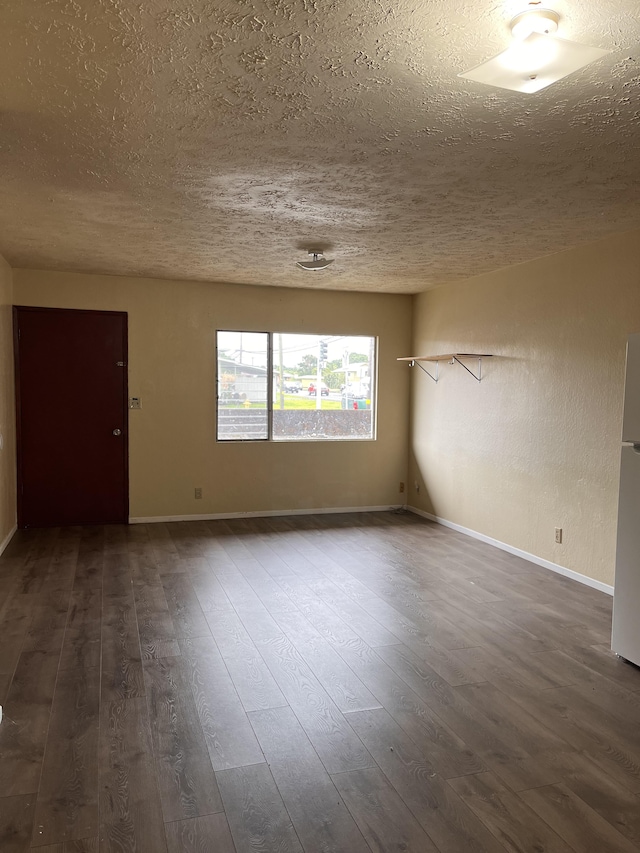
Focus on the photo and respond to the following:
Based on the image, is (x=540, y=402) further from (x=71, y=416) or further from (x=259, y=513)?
(x=71, y=416)

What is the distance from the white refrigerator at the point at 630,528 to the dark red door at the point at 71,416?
4.55 metres

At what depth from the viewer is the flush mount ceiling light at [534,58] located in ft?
5.82

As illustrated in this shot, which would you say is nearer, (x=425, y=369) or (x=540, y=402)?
(x=540, y=402)

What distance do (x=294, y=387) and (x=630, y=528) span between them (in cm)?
416

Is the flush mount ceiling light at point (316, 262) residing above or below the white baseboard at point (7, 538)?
above

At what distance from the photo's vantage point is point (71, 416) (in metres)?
5.99

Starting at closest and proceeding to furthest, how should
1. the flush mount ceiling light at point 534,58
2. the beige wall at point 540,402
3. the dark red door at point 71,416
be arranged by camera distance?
the flush mount ceiling light at point 534,58, the beige wall at point 540,402, the dark red door at point 71,416

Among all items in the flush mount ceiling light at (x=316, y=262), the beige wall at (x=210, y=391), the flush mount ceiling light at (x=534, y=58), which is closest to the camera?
the flush mount ceiling light at (x=534, y=58)

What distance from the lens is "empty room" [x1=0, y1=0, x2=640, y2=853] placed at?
1975 millimetres

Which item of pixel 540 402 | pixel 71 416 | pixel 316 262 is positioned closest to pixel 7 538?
pixel 71 416

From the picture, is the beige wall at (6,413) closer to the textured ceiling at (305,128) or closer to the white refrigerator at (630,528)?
the textured ceiling at (305,128)

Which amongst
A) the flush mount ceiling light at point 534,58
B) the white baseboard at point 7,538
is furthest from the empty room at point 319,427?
the white baseboard at point 7,538

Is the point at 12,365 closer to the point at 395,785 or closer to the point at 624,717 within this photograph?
the point at 395,785

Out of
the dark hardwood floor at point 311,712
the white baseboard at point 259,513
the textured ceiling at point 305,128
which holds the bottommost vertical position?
the dark hardwood floor at point 311,712
